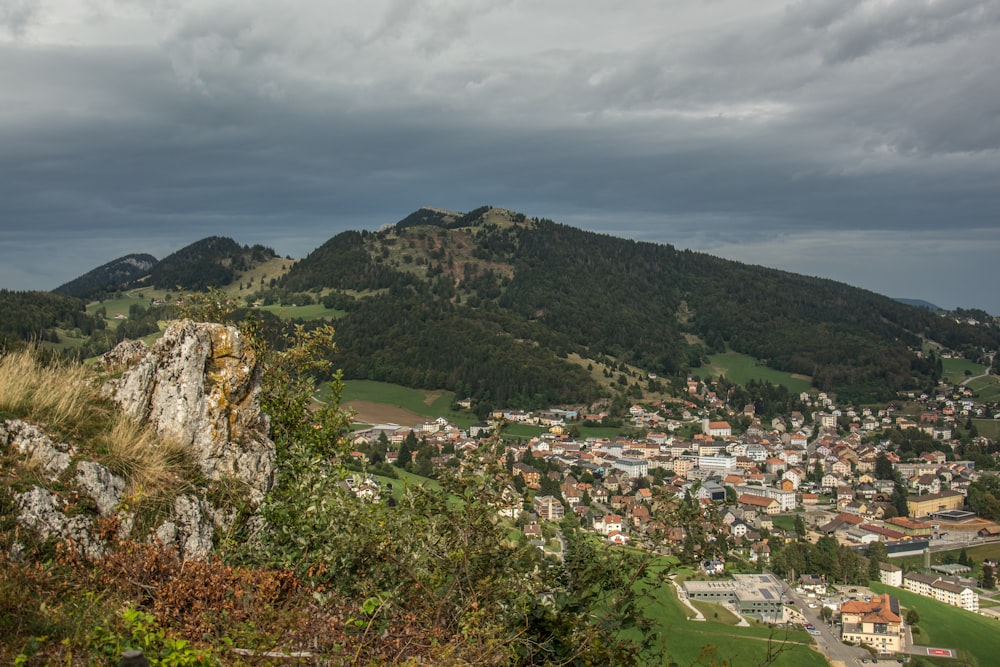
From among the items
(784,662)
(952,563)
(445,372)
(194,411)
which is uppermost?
(194,411)

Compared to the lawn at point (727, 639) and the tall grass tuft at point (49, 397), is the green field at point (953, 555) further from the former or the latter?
the tall grass tuft at point (49, 397)

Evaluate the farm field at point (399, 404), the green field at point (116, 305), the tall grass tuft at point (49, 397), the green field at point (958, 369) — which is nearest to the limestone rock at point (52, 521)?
the tall grass tuft at point (49, 397)

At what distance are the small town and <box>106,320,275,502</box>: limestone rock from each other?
49.4 inches

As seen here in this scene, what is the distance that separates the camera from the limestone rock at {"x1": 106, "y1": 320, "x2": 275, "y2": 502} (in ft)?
22.8

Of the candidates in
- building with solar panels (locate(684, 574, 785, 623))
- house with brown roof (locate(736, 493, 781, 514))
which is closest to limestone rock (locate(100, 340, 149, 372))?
building with solar panels (locate(684, 574, 785, 623))

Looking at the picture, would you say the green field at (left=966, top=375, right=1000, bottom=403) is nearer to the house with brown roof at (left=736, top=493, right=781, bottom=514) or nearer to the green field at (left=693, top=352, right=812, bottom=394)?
the green field at (left=693, top=352, right=812, bottom=394)

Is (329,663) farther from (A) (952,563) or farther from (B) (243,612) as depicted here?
(A) (952,563)

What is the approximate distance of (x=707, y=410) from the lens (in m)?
136

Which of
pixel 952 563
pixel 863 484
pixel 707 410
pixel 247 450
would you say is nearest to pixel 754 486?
pixel 863 484

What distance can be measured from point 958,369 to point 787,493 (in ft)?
388

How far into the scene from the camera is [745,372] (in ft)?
538

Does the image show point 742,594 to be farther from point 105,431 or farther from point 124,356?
point 105,431

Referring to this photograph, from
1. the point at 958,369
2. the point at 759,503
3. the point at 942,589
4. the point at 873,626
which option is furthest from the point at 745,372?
the point at 873,626

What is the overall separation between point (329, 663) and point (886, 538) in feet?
272
